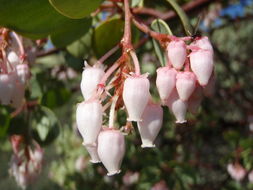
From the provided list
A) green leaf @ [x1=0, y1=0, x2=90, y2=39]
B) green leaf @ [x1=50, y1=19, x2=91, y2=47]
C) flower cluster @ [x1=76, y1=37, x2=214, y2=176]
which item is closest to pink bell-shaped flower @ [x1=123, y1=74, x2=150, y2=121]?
flower cluster @ [x1=76, y1=37, x2=214, y2=176]

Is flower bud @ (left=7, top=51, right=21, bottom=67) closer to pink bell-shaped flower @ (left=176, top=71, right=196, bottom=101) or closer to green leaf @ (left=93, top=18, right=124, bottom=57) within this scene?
green leaf @ (left=93, top=18, right=124, bottom=57)

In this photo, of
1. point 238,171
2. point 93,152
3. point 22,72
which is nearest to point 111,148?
point 93,152

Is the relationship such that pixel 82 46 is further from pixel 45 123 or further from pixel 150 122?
pixel 150 122

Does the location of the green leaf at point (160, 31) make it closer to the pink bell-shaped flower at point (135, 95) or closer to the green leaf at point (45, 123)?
the pink bell-shaped flower at point (135, 95)

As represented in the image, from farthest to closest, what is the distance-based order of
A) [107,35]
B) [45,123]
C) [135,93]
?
[45,123] → [107,35] → [135,93]

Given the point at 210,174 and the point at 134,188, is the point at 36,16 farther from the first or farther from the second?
A: the point at 210,174

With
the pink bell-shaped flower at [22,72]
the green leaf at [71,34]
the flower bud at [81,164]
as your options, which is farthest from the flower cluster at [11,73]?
the flower bud at [81,164]

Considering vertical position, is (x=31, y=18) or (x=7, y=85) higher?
(x=31, y=18)
